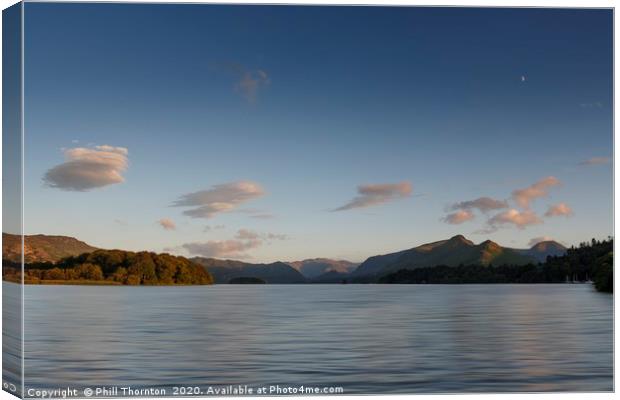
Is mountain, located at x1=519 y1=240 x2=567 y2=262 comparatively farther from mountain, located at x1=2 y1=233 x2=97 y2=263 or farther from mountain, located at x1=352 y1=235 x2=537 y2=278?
mountain, located at x1=2 y1=233 x2=97 y2=263

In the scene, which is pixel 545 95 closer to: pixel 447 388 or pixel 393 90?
pixel 393 90

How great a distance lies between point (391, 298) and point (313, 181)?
1110 cm

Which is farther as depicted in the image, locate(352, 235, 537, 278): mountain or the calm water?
locate(352, 235, 537, 278): mountain

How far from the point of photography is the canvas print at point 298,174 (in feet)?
47.9

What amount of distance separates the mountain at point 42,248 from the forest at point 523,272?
6392 millimetres

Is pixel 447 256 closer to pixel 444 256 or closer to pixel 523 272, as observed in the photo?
pixel 444 256

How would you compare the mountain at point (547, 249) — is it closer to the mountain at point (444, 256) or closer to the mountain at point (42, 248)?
the mountain at point (444, 256)

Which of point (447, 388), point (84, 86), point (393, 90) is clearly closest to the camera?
point (447, 388)

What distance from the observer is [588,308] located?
2741 centimetres

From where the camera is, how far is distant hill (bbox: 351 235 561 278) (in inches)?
734

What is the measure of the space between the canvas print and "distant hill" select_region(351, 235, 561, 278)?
0.08 m

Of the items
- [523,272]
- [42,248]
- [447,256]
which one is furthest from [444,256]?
[42,248]

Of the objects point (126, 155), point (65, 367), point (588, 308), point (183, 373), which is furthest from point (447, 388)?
point (588, 308)

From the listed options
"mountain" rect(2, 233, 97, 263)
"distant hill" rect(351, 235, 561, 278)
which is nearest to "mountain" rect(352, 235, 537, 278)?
"distant hill" rect(351, 235, 561, 278)
